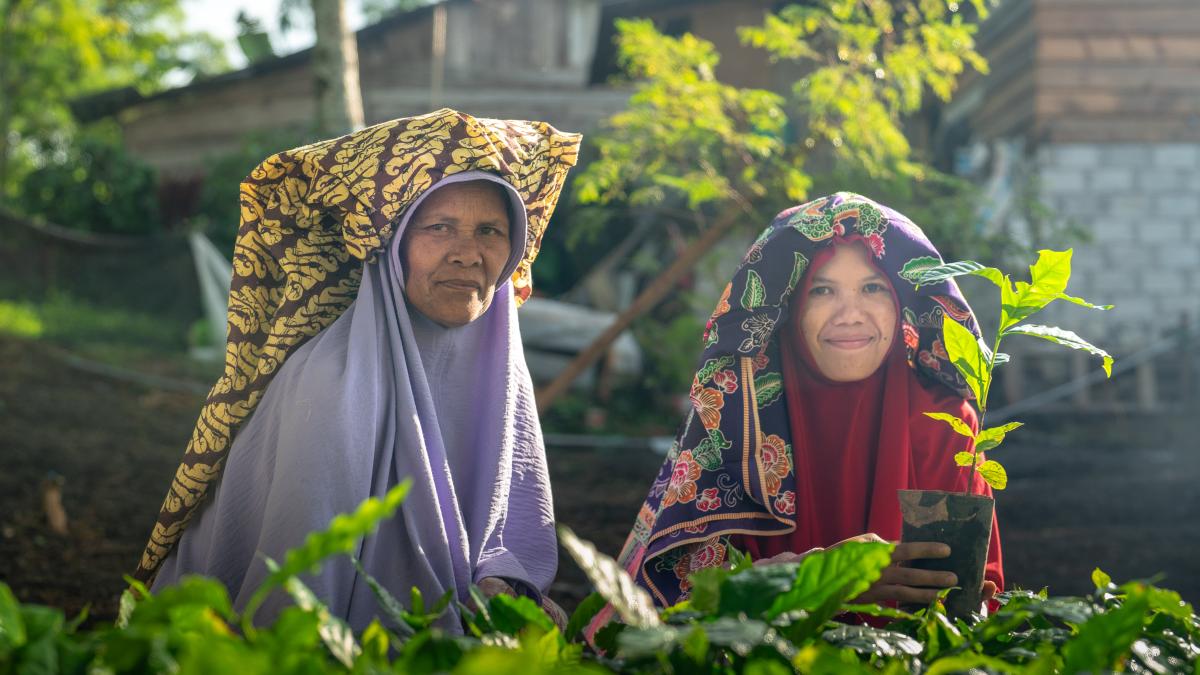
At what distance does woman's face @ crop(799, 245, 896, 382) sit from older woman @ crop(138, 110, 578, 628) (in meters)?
0.70

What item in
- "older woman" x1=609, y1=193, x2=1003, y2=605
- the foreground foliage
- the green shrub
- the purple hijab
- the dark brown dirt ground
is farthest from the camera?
the green shrub

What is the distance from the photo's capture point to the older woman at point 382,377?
255 cm

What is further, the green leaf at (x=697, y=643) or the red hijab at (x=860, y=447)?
the red hijab at (x=860, y=447)

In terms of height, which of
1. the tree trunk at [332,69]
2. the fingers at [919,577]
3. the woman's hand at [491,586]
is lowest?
the woman's hand at [491,586]

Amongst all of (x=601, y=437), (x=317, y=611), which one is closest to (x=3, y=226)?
(x=601, y=437)

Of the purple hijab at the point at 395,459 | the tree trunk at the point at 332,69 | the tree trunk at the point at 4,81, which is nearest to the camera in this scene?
the purple hijab at the point at 395,459

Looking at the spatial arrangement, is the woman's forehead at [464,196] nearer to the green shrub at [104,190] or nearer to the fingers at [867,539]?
the fingers at [867,539]

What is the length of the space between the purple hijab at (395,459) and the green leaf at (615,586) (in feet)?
3.68

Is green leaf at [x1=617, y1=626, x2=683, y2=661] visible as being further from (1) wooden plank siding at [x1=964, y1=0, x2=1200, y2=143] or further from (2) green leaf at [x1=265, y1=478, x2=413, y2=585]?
(1) wooden plank siding at [x1=964, y1=0, x2=1200, y2=143]

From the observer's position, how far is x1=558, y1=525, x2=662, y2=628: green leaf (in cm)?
136

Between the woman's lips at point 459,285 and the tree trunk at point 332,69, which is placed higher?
the tree trunk at point 332,69

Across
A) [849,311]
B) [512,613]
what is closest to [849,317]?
[849,311]

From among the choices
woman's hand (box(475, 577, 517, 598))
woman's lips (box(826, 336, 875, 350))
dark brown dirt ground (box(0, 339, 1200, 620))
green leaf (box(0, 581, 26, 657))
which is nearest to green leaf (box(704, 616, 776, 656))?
green leaf (box(0, 581, 26, 657))

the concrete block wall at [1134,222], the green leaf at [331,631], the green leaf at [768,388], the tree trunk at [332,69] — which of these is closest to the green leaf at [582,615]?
the green leaf at [331,631]
